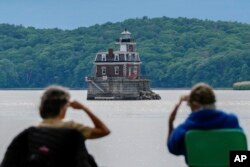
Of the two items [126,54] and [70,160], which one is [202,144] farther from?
[126,54]

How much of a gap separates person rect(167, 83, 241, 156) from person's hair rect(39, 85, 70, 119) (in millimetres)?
920

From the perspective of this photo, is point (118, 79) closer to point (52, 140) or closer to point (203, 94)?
point (203, 94)

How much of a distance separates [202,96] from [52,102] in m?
1.19

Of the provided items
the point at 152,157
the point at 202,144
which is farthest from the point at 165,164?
the point at 202,144

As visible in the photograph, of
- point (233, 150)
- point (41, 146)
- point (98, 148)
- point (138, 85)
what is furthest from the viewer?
point (138, 85)

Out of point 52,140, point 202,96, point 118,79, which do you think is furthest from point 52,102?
point 118,79

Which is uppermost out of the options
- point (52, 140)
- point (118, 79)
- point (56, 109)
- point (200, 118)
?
point (56, 109)

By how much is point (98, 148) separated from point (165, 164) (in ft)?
35.7

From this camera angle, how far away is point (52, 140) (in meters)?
7.16

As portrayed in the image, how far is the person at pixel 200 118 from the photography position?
302 inches

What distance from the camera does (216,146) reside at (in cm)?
775

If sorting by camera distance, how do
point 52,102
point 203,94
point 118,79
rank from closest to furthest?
1. point 52,102
2. point 203,94
3. point 118,79

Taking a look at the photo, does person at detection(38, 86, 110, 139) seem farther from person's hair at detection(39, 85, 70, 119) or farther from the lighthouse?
the lighthouse

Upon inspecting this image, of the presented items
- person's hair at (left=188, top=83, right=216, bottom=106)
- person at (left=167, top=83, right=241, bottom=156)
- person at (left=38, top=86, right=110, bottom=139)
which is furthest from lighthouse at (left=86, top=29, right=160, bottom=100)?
person at (left=38, top=86, right=110, bottom=139)
